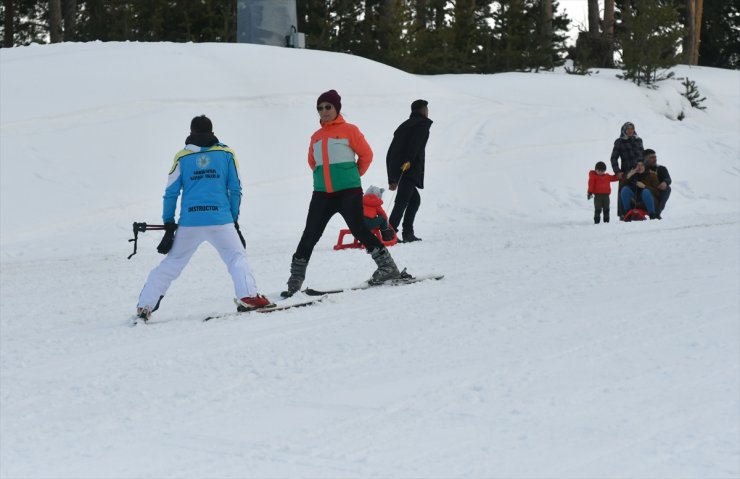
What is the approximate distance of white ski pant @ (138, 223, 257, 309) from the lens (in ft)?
23.6

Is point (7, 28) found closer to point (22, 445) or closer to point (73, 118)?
point (73, 118)

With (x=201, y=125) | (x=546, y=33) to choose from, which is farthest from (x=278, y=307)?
(x=546, y=33)

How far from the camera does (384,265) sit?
8297mm

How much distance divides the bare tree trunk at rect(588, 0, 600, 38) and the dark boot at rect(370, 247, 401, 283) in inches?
981

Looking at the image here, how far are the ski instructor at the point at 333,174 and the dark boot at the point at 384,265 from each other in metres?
0.16

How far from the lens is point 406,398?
5.06 m

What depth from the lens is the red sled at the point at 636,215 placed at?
13828mm

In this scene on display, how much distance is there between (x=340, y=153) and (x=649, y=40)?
18722mm

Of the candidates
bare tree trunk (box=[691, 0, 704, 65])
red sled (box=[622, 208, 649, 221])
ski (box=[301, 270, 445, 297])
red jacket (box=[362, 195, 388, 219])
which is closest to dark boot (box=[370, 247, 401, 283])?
ski (box=[301, 270, 445, 297])

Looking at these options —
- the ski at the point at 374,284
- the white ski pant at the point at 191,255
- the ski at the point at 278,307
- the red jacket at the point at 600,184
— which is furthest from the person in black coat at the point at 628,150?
the white ski pant at the point at 191,255

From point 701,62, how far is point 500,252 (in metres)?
32.2

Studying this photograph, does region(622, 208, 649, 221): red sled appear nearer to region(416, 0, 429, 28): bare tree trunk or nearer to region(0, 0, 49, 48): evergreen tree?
region(416, 0, 429, 28): bare tree trunk

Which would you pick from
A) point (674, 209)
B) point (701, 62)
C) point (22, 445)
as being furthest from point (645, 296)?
point (701, 62)

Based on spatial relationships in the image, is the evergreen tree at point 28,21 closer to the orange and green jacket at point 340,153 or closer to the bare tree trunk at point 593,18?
the bare tree trunk at point 593,18
